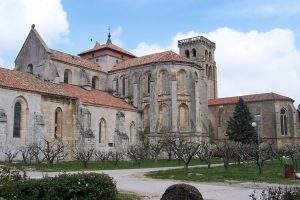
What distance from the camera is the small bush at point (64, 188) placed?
11844 millimetres

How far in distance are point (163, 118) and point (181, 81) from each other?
206 inches

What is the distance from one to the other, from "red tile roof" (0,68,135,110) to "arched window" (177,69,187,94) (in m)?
6.27

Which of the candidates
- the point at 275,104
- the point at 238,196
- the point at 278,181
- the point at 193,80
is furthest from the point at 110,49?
the point at 238,196

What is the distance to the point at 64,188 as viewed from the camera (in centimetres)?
1180

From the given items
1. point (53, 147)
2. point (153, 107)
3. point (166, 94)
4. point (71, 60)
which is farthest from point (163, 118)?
point (53, 147)

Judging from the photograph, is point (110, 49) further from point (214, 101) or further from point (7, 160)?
point (7, 160)

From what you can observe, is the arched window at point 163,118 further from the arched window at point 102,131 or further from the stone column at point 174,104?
the arched window at point 102,131

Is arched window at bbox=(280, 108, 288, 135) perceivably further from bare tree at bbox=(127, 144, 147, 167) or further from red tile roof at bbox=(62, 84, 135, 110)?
bare tree at bbox=(127, 144, 147, 167)

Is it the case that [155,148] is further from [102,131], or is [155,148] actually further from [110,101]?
[110,101]

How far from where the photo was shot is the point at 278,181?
2173 centimetres

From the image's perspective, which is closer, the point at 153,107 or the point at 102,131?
the point at 102,131

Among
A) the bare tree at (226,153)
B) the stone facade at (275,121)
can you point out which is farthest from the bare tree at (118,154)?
the stone facade at (275,121)

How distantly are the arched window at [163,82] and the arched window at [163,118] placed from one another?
75.4 inches

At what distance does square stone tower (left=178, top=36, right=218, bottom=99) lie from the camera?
79.3m
